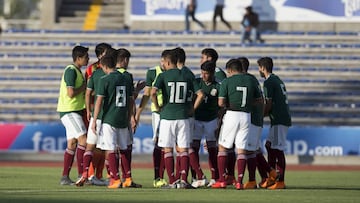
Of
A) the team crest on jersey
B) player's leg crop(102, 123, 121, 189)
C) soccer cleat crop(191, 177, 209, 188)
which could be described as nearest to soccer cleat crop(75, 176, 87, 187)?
player's leg crop(102, 123, 121, 189)

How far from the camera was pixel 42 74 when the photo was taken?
137ft

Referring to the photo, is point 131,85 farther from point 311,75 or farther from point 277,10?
point 277,10

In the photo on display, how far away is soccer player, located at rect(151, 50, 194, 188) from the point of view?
20.0m

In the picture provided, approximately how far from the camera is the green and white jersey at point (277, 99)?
818 inches

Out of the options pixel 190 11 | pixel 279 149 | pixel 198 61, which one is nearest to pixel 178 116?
pixel 279 149

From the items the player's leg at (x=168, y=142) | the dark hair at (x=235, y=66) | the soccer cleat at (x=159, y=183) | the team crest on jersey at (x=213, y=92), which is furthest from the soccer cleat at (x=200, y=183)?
the dark hair at (x=235, y=66)

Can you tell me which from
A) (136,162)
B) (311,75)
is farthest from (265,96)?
(311,75)

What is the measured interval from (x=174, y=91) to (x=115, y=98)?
99cm

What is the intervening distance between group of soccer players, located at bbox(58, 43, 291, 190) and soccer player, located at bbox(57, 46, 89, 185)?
2 centimetres

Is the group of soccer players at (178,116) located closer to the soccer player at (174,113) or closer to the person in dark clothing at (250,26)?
the soccer player at (174,113)

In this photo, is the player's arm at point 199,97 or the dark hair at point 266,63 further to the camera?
the dark hair at point 266,63

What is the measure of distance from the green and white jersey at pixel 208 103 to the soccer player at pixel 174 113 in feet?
3.26

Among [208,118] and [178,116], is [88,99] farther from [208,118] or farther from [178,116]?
[208,118]

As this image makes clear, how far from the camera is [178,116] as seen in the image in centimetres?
1997
